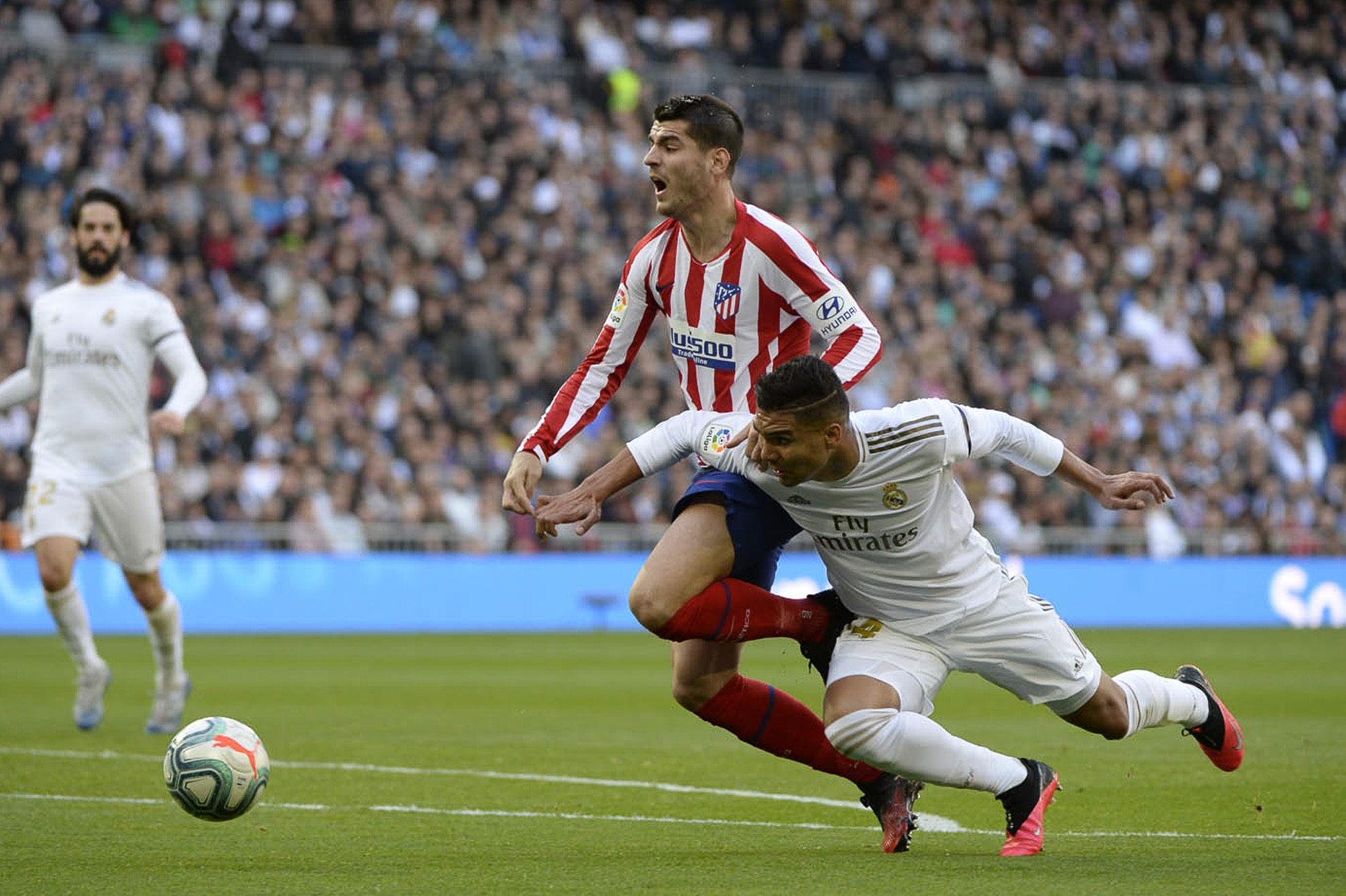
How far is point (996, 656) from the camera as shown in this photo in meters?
5.68

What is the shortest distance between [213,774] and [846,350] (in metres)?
2.38

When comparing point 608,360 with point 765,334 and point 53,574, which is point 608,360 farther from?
point 53,574

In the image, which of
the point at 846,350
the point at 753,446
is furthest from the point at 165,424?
the point at 753,446

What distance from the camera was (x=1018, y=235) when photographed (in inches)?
989

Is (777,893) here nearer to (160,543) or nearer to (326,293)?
(160,543)

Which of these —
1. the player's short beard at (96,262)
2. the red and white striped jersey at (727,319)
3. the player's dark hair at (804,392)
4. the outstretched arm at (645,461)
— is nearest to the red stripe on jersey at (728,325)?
the red and white striped jersey at (727,319)

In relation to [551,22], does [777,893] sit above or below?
below

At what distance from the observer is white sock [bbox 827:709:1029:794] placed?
212 inches

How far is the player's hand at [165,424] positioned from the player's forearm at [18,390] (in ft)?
3.45

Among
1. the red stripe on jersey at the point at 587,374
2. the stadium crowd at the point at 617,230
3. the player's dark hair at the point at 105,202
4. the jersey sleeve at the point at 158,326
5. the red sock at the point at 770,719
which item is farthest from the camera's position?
the stadium crowd at the point at 617,230

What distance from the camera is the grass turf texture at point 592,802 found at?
16.8 ft

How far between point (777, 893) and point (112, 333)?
5.76m

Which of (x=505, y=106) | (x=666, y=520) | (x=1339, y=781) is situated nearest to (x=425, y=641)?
(x=666, y=520)

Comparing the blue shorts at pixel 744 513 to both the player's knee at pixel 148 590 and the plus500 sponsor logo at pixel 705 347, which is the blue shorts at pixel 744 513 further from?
the player's knee at pixel 148 590
